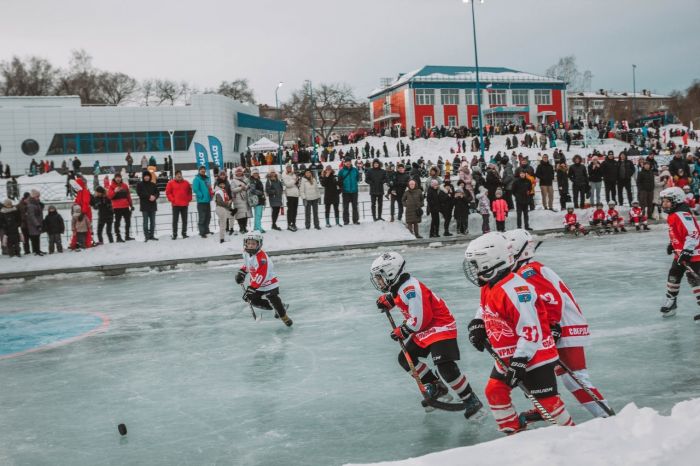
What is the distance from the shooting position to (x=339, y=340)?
773 centimetres

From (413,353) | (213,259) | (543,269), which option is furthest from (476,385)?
(213,259)

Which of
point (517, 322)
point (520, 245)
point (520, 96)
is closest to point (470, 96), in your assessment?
point (520, 96)

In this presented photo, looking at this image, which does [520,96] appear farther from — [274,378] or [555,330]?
[555,330]

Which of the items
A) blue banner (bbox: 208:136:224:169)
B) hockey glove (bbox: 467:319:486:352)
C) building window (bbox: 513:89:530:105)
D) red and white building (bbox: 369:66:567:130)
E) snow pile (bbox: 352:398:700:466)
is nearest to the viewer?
snow pile (bbox: 352:398:700:466)

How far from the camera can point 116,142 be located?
157 ft

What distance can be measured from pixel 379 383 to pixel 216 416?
4.96 ft

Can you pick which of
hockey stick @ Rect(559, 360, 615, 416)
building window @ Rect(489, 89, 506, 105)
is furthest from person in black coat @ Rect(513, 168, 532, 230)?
Result: building window @ Rect(489, 89, 506, 105)

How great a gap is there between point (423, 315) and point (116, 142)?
46.7 meters

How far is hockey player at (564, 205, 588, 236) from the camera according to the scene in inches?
690

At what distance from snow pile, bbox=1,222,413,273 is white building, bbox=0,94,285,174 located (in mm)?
32429

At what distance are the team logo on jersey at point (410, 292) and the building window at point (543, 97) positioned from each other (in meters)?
70.1

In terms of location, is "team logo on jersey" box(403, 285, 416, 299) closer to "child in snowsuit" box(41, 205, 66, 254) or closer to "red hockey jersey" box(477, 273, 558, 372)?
"red hockey jersey" box(477, 273, 558, 372)

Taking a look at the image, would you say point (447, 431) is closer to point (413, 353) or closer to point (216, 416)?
point (413, 353)

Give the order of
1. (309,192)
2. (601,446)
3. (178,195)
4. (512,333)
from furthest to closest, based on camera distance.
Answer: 1. (309,192)
2. (178,195)
3. (512,333)
4. (601,446)
